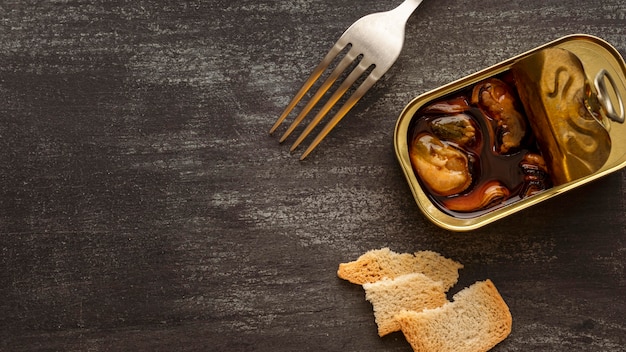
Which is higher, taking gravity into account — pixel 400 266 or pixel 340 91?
pixel 340 91

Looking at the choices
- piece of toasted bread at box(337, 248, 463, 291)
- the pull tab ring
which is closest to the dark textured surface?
piece of toasted bread at box(337, 248, 463, 291)

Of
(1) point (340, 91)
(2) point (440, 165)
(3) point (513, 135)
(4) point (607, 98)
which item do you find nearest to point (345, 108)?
(1) point (340, 91)

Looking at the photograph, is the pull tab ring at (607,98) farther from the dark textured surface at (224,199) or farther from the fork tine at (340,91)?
the fork tine at (340,91)

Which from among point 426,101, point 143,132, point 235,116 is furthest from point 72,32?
point 426,101

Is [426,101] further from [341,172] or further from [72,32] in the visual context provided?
[72,32]

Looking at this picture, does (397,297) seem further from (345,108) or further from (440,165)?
(345,108)
